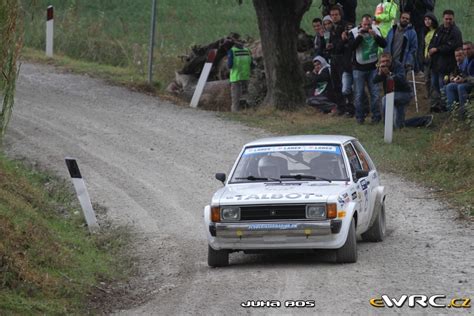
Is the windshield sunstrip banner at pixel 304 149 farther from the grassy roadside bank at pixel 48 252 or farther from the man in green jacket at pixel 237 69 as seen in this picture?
the man in green jacket at pixel 237 69

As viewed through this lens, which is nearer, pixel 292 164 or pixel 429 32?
pixel 292 164

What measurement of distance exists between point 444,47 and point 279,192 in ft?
36.9

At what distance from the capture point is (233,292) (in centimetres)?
1099

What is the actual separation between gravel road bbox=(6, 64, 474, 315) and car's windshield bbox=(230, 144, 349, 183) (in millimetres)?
1029

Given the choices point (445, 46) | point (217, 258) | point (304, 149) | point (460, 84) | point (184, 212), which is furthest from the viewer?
point (445, 46)

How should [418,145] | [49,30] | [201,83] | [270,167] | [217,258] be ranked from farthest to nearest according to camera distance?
[49,30] → [201,83] → [418,145] → [270,167] → [217,258]

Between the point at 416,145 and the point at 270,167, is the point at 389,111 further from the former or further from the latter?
the point at 270,167

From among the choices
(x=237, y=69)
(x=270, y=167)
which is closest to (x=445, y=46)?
(x=237, y=69)

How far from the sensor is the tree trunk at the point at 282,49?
25.6m

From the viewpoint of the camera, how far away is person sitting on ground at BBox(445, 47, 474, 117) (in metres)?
21.6

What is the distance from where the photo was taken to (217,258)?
41.1 feet

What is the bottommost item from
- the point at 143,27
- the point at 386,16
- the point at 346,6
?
the point at 143,27

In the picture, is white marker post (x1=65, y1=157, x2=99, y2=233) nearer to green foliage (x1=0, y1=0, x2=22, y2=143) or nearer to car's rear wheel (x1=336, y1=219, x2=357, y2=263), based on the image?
car's rear wheel (x1=336, y1=219, x2=357, y2=263)

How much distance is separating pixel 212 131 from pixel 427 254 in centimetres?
1098
